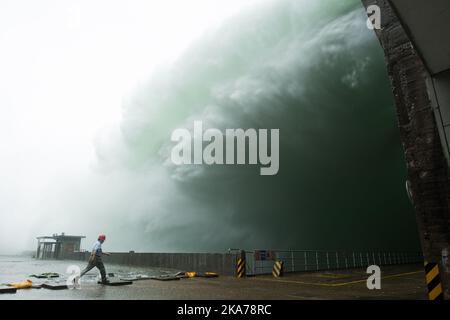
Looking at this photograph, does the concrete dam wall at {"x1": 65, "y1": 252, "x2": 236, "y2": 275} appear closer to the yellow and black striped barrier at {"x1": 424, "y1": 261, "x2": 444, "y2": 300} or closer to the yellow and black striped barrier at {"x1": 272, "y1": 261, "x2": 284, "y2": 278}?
the yellow and black striped barrier at {"x1": 272, "y1": 261, "x2": 284, "y2": 278}

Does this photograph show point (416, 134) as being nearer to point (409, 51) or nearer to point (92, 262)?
point (409, 51)

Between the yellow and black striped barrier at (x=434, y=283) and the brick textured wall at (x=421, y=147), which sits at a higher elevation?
the brick textured wall at (x=421, y=147)

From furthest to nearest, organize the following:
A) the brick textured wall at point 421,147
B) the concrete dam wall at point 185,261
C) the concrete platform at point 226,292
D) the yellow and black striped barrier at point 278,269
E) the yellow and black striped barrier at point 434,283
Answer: the concrete dam wall at point 185,261 → the yellow and black striped barrier at point 278,269 → the concrete platform at point 226,292 → the brick textured wall at point 421,147 → the yellow and black striped barrier at point 434,283

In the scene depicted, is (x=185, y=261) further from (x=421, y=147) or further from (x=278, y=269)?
(x=421, y=147)

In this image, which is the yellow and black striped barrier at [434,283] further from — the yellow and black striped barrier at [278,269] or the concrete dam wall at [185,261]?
the concrete dam wall at [185,261]

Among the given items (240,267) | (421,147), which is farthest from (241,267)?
(421,147)

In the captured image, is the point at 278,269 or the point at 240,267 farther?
the point at 240,267

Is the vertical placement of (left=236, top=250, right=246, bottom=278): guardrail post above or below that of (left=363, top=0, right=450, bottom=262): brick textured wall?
below

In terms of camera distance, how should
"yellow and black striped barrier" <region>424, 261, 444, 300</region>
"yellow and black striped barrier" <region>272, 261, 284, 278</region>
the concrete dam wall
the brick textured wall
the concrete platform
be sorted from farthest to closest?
the concrete dam wall → "yellow and black striped barrier" <region>272, 261, 284, 278</region> → the concrete platform → the brick textured wall → "yellow and black striped barrier" <region>424, 261, 444, 300</region>

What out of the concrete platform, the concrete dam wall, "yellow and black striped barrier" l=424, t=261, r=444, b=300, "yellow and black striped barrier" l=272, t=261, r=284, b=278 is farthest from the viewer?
the concrete dam wall

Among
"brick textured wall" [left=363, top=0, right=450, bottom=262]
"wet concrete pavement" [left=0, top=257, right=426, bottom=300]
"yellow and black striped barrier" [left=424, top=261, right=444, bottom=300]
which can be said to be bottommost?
"wet concrete pavement" [left=0, top=257, right=426, bottom=300]

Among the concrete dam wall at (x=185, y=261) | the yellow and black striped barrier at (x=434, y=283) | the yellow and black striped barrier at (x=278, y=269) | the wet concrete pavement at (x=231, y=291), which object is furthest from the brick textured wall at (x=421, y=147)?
the concrete dam wall at (x=185, y=261)

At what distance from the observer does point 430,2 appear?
4.16 meters

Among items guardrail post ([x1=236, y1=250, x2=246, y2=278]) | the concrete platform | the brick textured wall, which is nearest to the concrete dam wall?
guardrail post ([x1=236, y1=250, x2=246, y2=278])
